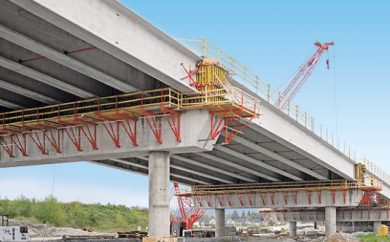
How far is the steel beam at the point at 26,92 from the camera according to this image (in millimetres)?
28572

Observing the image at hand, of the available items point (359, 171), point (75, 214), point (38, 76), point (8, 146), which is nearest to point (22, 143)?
point (8, 146)

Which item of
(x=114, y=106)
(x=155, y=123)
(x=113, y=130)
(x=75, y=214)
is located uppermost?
(x=114, y=106)

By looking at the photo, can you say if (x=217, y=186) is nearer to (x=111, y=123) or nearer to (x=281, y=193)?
(x=281, y=193)

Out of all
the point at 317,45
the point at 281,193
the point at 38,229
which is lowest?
the point at 38,229

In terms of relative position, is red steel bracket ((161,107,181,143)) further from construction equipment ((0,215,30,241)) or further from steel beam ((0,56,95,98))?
construction equipment ((0,215,30,241))

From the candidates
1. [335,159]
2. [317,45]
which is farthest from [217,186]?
[317,45]

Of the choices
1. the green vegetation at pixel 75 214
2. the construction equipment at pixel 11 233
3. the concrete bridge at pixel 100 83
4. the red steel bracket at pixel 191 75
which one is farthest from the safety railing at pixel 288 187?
the red steel bracket at pixel 191 75

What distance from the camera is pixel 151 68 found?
25859 millimetres

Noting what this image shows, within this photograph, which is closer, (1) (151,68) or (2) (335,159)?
(1) (151,68)

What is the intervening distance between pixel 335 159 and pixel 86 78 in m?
32.3

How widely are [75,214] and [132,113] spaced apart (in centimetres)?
7591

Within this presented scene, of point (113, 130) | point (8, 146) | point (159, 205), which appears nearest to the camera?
point (159, 205)

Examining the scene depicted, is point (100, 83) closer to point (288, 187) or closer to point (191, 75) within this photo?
point (191, 75)

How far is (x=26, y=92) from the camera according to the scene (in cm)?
2991
